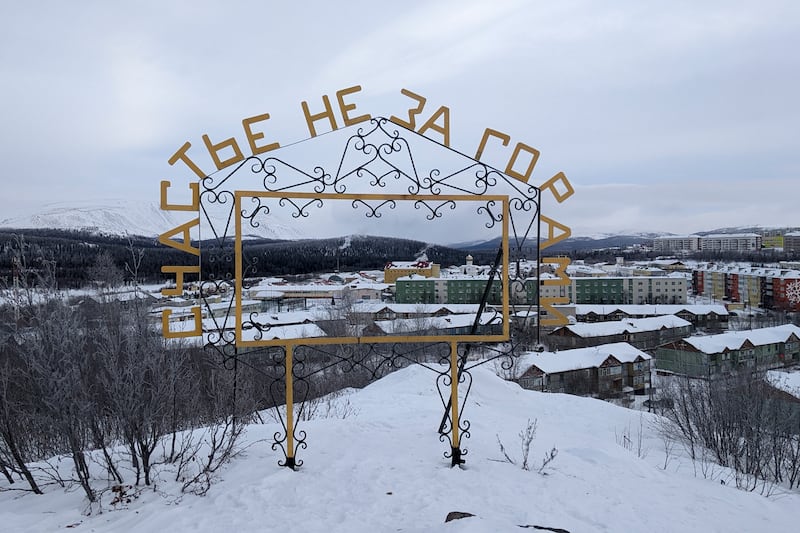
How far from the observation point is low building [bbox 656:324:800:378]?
2684cm

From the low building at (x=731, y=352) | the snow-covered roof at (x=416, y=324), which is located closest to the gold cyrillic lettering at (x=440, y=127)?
the snow-covered roof at (x=416, y=324)

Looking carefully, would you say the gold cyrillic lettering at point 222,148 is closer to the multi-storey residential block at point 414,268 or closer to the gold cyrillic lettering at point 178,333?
the gold cyrillic lettering at point 178,333

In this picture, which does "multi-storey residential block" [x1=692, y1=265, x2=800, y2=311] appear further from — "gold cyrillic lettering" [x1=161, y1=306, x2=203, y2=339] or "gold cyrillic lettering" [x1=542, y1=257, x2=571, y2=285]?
"gold cyrillic lettering" [x1=161, y1=306, x2=203, y2=339]

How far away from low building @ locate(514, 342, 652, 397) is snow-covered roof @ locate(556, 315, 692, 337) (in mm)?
8060

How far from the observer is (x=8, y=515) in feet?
12.9

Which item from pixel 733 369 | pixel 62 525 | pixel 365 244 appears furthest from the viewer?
pixel 733 369

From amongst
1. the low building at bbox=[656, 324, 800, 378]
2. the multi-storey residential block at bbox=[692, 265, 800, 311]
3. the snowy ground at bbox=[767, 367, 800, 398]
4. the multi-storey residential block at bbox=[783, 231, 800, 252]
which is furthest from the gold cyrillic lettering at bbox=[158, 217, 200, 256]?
the multi-storey residential block at bbox=[783, 231, 800, 252]

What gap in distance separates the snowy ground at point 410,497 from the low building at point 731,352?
23.0m

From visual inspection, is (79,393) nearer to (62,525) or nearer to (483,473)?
(62,525)

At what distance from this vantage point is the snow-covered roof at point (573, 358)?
23.4m

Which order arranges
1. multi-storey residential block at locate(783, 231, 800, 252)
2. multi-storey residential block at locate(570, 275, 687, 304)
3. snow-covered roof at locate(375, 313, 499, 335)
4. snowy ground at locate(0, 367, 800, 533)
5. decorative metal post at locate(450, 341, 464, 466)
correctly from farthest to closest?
multi-storey residential block at locate(783, 231, 800, 252), multi-storey residential block at locate(570, 275, 687, 304), snow-covered roof at locate(375, 313, 499, 335), decorative metal post at locate(450, 341, 464, 466), snowy ground at locate(0, 367, 800, 533)

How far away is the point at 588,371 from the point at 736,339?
34.1ft

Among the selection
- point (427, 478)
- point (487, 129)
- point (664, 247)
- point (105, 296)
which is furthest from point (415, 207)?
point (664, 247)

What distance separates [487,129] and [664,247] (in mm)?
146954
